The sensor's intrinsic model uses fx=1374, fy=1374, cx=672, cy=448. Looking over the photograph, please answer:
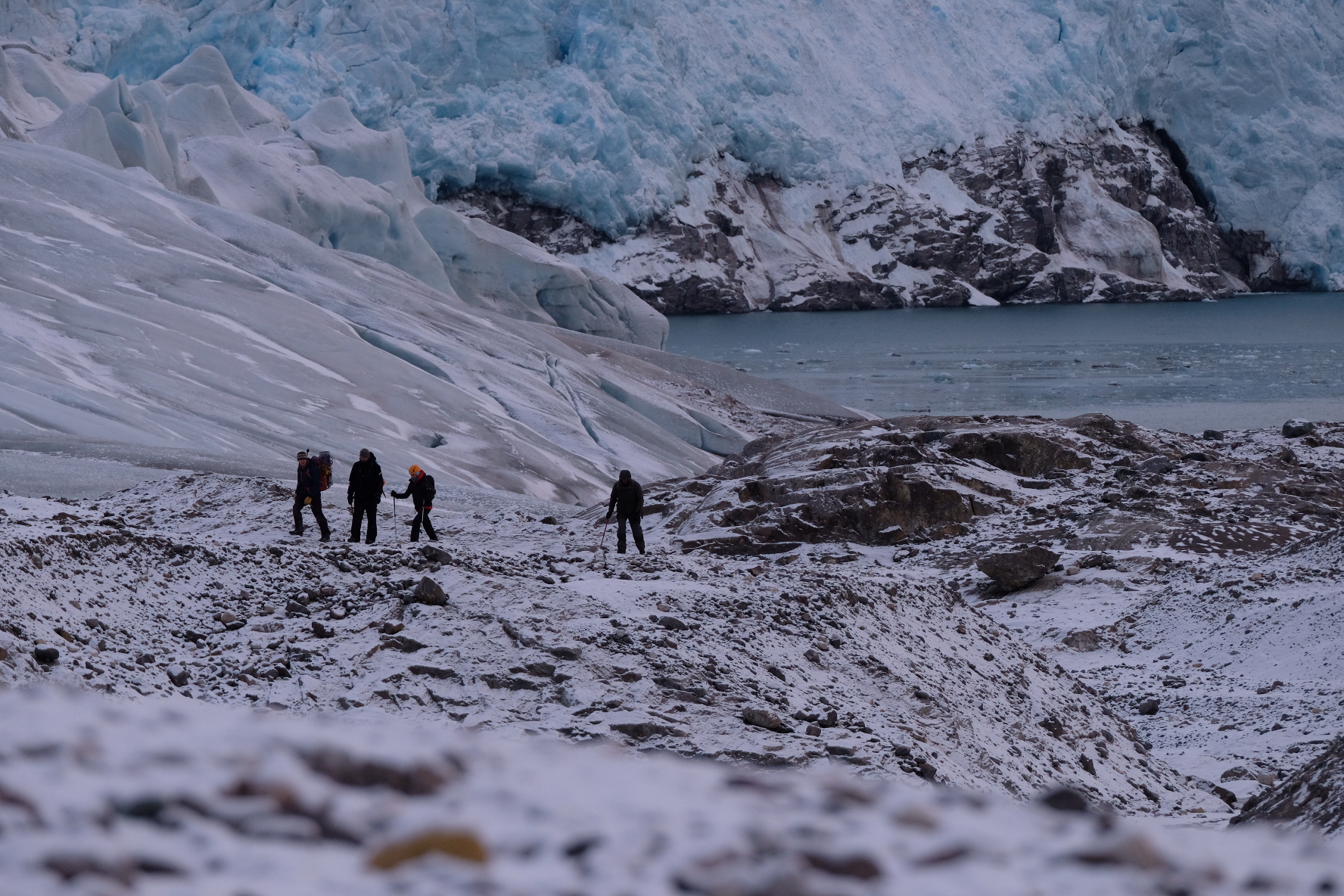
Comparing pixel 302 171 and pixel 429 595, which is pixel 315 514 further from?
pixel 302 171

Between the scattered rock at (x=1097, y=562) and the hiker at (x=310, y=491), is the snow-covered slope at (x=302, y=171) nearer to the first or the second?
the hiker at (x=310, y=491)

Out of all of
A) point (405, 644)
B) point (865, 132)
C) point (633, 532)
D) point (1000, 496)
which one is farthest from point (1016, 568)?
point (865, 132)

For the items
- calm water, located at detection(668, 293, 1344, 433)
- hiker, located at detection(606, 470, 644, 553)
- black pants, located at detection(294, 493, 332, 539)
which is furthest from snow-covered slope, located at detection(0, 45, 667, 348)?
hiker, located at detection(606, 470, 644, 553)

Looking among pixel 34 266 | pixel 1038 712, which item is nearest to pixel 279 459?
pixel 34 266

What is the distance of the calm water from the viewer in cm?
3825

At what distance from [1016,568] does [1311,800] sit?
8.32 metres

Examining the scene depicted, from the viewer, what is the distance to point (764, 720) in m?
7.38

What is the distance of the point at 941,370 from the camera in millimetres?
47938

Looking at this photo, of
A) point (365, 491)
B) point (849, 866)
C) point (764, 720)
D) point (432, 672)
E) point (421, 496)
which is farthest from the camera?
point (421, 496)

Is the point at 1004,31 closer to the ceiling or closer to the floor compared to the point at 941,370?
closer to the ceiling

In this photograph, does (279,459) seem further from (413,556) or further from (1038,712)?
(1038,712)

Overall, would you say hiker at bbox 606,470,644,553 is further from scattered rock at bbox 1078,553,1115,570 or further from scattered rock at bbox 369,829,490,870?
scattered rock at bbox 369,829,490,870

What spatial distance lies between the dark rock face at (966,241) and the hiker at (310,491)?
65239 mm

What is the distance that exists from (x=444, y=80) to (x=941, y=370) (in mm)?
30146
